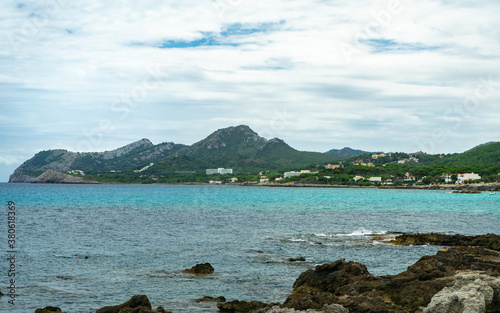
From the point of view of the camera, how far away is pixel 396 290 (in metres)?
18.6

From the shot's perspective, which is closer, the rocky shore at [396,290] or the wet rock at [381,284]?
the rocky shore at [396,290]

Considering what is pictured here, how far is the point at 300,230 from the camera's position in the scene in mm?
45625

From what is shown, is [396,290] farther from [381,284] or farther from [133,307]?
[133,307]

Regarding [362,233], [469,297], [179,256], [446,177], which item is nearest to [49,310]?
[179,256]

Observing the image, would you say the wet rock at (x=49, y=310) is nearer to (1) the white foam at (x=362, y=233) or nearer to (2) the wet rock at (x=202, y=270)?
(2) the wet rock at (x=202, y=270)

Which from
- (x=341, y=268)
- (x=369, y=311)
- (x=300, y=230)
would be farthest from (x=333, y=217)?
(x=369, y=311)

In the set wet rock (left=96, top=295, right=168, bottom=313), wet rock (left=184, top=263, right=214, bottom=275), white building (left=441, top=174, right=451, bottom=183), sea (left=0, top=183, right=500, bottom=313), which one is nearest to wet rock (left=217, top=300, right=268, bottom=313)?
sea (left=0, top=183, right=500, bottom=313)

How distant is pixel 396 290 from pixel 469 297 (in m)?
4.33

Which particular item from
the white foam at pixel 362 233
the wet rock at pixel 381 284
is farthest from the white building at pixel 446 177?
the wet rock at pixel 381 284

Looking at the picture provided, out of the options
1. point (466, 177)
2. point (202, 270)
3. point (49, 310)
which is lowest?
point (202, 270)

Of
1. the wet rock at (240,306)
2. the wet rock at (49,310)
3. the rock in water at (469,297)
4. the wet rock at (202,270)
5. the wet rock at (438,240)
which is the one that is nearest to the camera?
the rock in water at (469,297)

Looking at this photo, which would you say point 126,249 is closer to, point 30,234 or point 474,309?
point 30,234

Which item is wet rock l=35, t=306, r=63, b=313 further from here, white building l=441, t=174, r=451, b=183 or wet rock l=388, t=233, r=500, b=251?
white building l=441, t=174, r=451, b=183

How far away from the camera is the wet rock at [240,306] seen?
17.2 m
